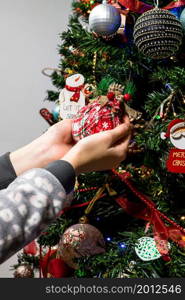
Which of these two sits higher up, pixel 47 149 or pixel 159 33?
pixel 159 33

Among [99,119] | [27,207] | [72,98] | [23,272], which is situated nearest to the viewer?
[27,207]

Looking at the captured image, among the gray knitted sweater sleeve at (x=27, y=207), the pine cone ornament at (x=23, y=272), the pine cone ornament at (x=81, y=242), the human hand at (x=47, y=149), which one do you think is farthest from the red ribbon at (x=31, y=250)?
the gray knitted sweater sleeve at (x=27, y=207)

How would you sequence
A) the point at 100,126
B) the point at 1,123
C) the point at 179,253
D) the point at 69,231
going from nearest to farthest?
the point at 100,126, the point at 179,253, the point at 69,231, the point at 1,123

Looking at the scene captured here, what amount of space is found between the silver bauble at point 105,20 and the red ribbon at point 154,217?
0.91ft

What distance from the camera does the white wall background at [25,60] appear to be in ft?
4.80

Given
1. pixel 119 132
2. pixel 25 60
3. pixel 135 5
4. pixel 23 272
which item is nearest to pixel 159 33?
pixel 135 5

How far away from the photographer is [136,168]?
831 millimetres

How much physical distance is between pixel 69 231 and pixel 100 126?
0.30 meters

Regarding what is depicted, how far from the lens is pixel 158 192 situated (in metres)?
0.80

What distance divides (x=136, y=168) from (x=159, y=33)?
28 centimetres

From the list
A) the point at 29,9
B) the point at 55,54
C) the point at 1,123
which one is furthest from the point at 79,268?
the point at 29,9

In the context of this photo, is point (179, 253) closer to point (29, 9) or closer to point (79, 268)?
point (79, 268)

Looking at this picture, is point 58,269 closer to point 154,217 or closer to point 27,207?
point 154,217

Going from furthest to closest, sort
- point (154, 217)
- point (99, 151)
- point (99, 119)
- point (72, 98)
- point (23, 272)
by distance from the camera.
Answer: point (23, 272)
point (72, 98)
point (154, 217)
point (99, 119)
point (99, 151)
